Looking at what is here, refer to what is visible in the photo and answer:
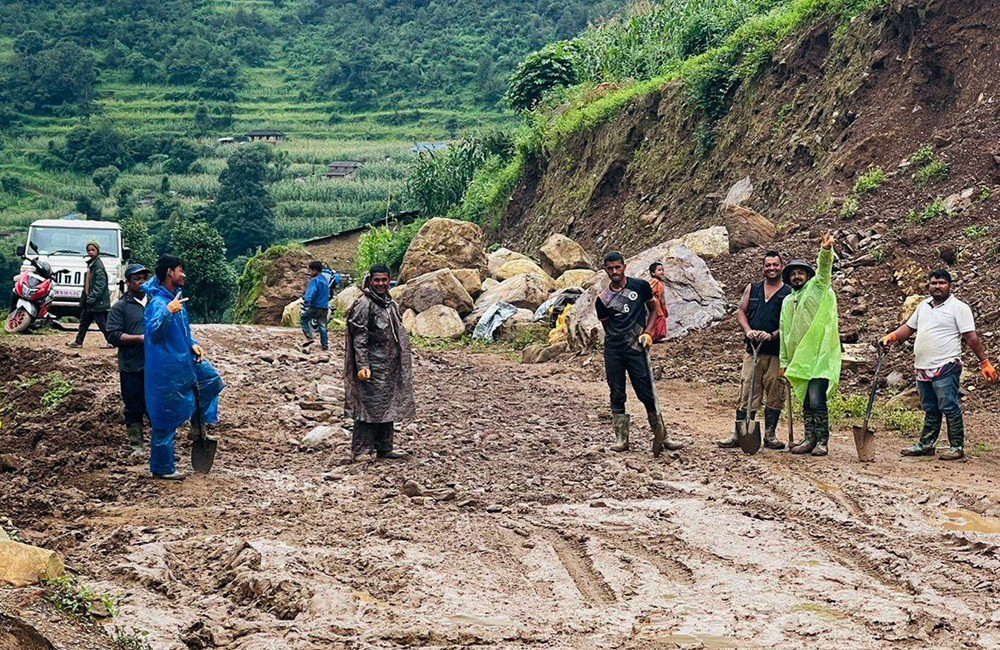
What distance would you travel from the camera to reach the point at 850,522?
26.5 feet

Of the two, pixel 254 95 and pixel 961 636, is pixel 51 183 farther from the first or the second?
pixel 961 636

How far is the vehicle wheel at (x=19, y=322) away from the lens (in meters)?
20.4

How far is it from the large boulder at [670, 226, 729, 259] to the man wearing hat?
10.7 m

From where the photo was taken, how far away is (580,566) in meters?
7.31

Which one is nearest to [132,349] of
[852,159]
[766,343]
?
[766,343]

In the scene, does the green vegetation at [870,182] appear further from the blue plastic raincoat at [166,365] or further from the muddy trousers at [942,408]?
the blue plastic raincoat at [166,365]

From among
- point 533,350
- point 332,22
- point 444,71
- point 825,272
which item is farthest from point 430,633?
point 332,22

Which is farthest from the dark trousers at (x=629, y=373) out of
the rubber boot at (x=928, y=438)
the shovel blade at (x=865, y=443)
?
the rubber boot at (x=928, y=438)

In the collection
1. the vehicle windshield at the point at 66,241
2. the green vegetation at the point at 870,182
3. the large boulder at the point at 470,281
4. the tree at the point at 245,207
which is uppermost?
the tree at the point at 245,207

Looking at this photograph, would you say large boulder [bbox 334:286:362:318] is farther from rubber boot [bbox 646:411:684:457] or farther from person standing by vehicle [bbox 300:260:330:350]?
rubber boot [bbox 646:411:684:457]

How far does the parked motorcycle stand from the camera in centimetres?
2047

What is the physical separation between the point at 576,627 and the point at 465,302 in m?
16.7

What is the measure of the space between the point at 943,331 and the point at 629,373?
2.61 metres

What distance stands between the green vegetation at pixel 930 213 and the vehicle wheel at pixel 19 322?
13.9 meters
